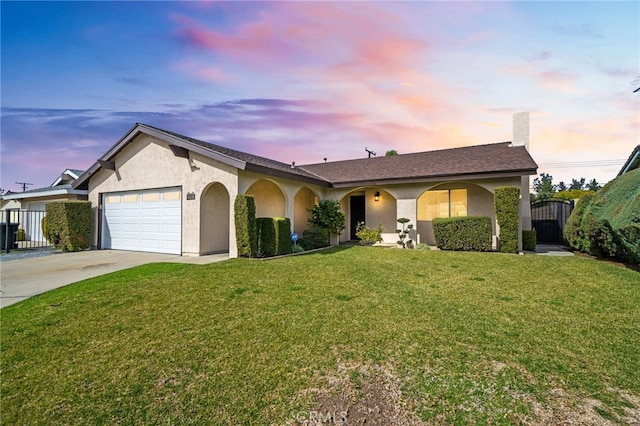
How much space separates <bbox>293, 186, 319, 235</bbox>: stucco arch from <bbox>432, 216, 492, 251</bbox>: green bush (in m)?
5.85

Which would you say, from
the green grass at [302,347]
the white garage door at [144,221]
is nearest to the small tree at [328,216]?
the white garage door at [144,221]

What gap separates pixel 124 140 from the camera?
12.1 m

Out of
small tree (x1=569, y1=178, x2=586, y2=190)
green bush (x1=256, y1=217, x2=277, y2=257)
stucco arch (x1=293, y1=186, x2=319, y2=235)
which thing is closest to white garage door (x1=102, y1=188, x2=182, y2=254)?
green bush (x1=256, y1=217, x2=277, y2=257)

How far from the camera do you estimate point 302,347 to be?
11.8ft

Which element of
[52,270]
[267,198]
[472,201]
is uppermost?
[267,198]

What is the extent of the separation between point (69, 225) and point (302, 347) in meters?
13.3

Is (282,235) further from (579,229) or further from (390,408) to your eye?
(579,229)

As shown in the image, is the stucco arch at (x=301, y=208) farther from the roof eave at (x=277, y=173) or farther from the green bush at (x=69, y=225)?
the green bush at (x=69, y=225)

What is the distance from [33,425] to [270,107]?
37.2 feet

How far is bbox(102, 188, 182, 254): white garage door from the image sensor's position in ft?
37.0

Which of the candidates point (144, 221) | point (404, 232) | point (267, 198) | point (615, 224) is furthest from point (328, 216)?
point (615, 224)

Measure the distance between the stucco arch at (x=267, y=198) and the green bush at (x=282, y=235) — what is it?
6.52 ft

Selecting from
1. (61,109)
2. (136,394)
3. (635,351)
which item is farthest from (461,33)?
(61,109)

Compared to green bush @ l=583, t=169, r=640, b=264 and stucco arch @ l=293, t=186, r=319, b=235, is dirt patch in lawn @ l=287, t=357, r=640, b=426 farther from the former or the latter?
stucco arch @ l=293, t=186, r=319, b=235
